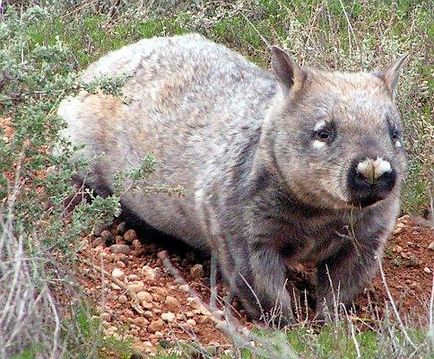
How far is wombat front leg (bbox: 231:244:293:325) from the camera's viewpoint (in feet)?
21.7

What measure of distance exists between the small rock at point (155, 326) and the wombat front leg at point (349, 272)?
3.24 feet

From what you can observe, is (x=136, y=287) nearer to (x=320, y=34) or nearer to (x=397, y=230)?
(x=397, y=230)

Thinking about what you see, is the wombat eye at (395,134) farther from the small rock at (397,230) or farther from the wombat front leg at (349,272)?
the small rock at (397,230)

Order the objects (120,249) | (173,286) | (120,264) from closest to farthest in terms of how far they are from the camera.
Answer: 1. (173,286)
2. (120,264)
3. (120,249)

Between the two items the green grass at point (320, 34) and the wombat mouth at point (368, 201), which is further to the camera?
the green grass at point (320, 34)

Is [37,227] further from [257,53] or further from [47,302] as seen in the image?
[257,53]

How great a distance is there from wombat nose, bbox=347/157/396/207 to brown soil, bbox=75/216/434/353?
22.1 inches

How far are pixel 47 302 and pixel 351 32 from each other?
4.50 meters

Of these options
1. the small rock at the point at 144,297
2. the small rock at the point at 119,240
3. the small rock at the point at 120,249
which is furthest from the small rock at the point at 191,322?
the small rock at the point at 119,240

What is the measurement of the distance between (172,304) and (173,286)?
0.32m

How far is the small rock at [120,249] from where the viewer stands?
7492 millimetres

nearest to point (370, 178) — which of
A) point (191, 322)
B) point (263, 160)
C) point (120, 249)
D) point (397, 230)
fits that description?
point (263, 160)

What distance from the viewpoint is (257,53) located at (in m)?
9.83

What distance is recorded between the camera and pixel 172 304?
264 inches
